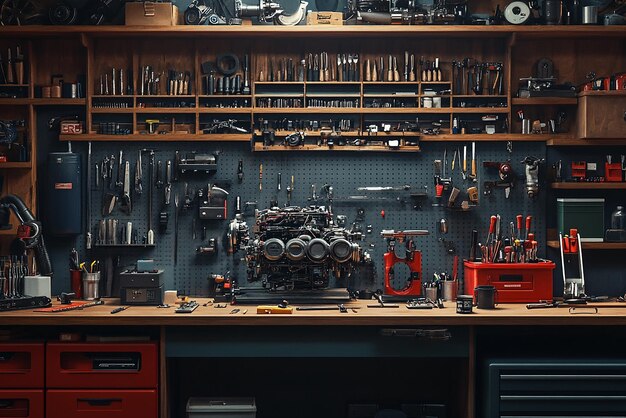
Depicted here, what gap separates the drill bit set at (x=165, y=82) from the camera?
4605 mm

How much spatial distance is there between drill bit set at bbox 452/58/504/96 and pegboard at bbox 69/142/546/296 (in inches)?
12.4

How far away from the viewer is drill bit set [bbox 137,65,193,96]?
461cm

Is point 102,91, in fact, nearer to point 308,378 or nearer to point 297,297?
point 297,297

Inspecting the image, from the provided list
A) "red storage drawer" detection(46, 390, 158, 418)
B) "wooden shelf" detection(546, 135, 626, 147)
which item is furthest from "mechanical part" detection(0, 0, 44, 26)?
"wooden shelf" detection(546, 135, 626, 147)

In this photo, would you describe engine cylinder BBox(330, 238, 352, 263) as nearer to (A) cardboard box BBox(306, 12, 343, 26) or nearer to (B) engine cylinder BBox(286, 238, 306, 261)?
(B) engine cylinder BBox(286, 238, 306, 261)

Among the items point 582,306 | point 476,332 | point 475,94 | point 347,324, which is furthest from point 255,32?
point 582,306

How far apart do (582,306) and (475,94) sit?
4.45 feet

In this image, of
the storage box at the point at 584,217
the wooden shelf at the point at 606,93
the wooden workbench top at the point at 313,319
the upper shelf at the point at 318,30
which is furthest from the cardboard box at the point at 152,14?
the storage box at the point at 584,217

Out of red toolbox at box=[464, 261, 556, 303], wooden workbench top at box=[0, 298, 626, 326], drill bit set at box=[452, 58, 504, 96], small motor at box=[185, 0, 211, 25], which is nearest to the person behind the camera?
wooden workbench top at box=[0, 298, 626, 326]

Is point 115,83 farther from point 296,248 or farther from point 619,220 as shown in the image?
point 619,220

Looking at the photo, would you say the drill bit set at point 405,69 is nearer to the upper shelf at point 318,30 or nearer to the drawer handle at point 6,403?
the upper shelf at point 318,30

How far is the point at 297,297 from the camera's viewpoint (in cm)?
424

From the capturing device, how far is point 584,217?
4.57 metres

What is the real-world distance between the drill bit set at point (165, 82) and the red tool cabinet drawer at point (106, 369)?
153 cm
